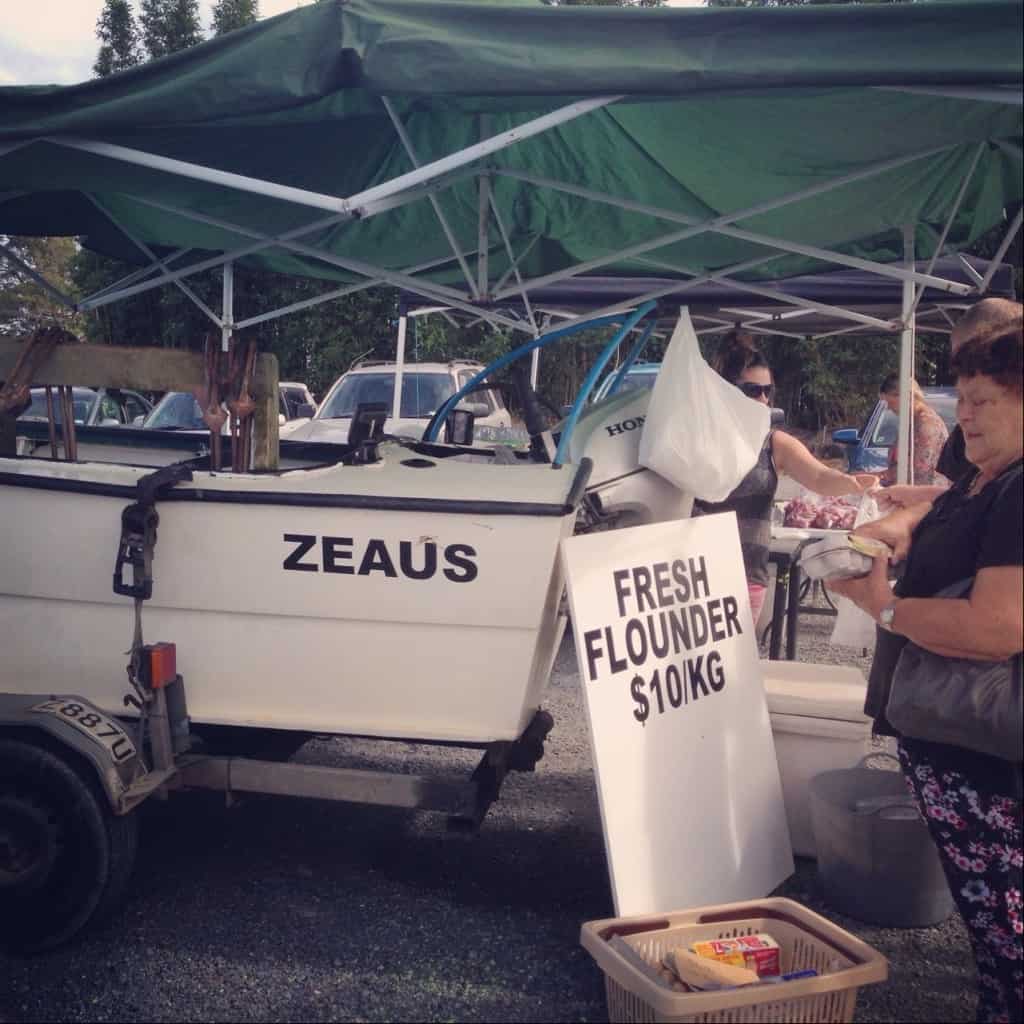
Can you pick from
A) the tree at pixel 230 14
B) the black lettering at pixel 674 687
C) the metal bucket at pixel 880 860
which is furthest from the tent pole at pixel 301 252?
the tree at pixel 230 14

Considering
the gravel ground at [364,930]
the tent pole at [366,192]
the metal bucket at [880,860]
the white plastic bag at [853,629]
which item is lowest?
the gravel ground at [364,930]

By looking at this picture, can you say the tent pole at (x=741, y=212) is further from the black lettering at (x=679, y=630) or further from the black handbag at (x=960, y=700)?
the black handbag at (x=960, y=700)

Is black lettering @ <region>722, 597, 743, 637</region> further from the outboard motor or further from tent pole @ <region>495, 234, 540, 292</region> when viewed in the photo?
tent pole @ <region>495, 234, 540, 292</region>

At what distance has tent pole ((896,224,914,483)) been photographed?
555cm

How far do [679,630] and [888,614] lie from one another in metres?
1.00

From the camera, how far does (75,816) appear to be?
10.3ft

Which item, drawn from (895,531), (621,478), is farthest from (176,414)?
(895,531)

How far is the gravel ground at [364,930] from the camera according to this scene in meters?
2.95

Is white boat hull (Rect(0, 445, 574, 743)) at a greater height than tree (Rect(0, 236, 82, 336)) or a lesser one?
lesser

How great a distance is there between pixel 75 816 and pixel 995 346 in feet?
9.30

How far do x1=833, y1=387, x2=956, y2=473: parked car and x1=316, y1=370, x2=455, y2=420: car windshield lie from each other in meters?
4.05

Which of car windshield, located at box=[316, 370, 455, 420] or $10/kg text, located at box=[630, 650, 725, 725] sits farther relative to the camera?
car windshield, located at box=[316, 370, 455, 420]

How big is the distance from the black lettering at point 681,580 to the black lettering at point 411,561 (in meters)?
0.82

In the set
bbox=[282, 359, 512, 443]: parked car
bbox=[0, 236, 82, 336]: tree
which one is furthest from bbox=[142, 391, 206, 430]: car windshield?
bbox=[0, 236, 82, 336]: tree
